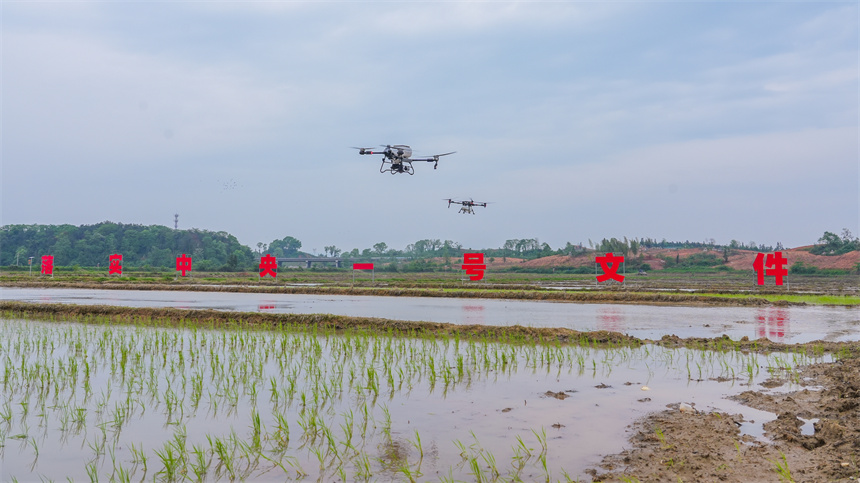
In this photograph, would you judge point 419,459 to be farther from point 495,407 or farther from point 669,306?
point 669,306

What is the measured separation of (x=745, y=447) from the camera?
4301 millimetres

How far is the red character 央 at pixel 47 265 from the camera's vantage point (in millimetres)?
36000

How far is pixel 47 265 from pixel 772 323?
39.6 m

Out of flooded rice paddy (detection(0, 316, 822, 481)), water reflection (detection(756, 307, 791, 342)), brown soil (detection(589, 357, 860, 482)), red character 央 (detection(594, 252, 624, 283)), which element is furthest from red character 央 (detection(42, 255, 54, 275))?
brown soil (detection(589, 357, 860, 482))

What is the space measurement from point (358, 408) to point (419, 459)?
1487mm

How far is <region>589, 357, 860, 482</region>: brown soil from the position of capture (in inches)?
149

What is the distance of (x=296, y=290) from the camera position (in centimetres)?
2594

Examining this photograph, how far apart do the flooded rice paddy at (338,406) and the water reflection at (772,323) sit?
2774mm

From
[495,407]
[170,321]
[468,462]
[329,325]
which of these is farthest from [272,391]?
[170,321]

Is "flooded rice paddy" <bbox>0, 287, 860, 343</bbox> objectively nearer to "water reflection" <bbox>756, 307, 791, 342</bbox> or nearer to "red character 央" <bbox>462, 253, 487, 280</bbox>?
"water reflection" <bbox>756, 307, 791, 342</bbox>

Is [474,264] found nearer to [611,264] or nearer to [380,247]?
[611,264]

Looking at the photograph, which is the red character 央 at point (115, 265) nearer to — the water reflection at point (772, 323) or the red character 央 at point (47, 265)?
the red character 央 at point (47, 265)

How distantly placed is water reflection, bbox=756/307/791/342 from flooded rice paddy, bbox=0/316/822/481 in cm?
277

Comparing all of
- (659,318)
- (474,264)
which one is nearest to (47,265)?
(474,264)
